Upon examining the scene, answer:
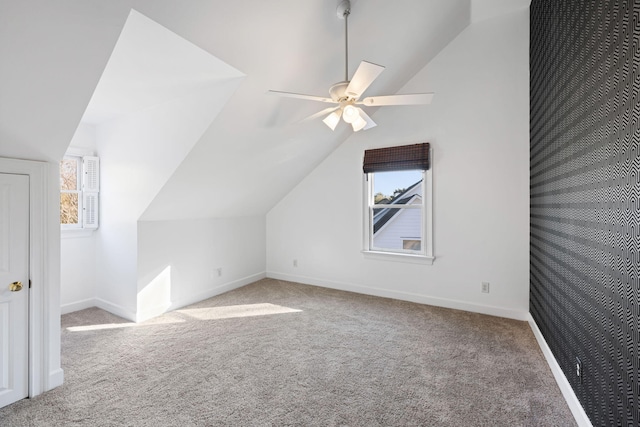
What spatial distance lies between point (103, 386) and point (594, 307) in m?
3.24

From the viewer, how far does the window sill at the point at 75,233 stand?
3.48 meters

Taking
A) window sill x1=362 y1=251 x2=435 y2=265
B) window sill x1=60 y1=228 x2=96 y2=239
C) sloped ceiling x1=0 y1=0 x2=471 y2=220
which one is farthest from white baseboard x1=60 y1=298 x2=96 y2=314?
window sill x1=362 y1=251 x2=435 y2=265

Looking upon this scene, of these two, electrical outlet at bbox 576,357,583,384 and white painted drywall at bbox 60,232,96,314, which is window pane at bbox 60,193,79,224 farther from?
electrical outlet at bbox 576,357,583,384

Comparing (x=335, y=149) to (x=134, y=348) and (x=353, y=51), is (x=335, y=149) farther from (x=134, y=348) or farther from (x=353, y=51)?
(x=134, y=348)

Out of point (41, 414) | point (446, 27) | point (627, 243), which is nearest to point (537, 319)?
point (627, 243)

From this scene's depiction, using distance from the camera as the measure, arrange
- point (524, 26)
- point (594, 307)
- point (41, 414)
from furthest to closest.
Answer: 1. point (524, 26)
2. point (41, 414)
3. point (594, 307)

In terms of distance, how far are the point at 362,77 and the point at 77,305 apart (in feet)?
13.9

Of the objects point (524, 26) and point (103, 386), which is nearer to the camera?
point (103, 386)

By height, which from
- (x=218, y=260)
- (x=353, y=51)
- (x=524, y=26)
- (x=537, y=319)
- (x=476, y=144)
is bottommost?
(x=537, y=319)

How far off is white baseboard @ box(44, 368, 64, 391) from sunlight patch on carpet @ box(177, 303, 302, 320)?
1.35 metres

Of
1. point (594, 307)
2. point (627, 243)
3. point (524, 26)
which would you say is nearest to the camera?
point (627, 243)

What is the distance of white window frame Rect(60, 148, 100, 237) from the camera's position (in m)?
3.59

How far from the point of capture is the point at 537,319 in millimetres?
2873

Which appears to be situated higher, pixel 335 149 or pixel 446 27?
pixel 446 27
